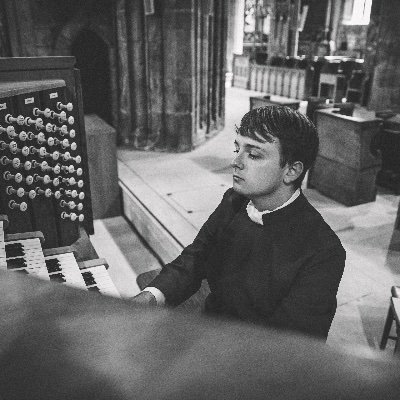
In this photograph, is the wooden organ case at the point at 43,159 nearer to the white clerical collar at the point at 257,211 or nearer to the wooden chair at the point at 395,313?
the white clerical collar at the point at 257,211

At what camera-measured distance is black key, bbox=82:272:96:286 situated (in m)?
2.36

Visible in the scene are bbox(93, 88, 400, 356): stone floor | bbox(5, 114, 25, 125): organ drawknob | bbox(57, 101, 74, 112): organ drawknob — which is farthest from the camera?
bbox(93, 88, 400, 356): stone floor

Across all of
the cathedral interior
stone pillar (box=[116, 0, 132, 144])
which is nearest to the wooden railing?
the cathedral interior

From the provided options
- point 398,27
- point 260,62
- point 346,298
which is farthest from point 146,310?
point 260,62

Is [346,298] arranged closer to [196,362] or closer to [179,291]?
[179,291]

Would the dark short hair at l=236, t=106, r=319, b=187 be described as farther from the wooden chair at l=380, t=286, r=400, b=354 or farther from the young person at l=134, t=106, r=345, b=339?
the wooden chair at l=380, t=286, r=400, b=354

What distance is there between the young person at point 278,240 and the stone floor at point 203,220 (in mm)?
1272

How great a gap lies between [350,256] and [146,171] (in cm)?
359

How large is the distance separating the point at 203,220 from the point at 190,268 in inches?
108

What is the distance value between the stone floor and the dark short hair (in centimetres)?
159

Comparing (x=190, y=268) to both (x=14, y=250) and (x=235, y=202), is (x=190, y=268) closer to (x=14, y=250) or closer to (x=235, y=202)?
(x=235, y=202)

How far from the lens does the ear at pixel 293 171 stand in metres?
1.65

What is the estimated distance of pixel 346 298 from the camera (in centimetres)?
348

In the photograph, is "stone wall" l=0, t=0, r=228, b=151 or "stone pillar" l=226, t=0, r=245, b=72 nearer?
"stone wall" l=0, t=0, r=228, b=151
